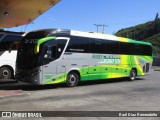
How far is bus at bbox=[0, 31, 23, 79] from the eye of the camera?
1792 cm

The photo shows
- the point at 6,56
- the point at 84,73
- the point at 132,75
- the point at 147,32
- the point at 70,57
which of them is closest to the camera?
the point at 70,57

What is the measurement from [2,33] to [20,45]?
2.41 m

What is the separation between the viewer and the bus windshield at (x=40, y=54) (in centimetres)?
1492

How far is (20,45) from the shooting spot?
16.3 meters

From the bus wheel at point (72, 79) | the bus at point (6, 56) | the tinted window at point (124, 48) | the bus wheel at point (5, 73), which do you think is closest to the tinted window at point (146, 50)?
the tinted window at point (124, 48)

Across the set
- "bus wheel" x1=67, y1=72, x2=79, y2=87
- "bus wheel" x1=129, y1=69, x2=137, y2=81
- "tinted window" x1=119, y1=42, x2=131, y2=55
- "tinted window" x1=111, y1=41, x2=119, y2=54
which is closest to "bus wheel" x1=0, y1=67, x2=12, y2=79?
"bus wheel" x1=67, y1=72, x2=79, y2=87

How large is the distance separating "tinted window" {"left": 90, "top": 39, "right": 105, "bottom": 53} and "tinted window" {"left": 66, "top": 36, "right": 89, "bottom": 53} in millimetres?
444

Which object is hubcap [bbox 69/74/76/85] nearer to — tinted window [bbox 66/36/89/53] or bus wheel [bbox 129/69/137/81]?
tinted window [bbox 66/36/89/53]

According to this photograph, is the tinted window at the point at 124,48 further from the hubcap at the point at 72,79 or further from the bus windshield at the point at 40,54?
the bus windshield at the point at 40,54

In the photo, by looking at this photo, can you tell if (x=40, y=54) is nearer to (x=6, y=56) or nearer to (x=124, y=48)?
(x=6, y=56)

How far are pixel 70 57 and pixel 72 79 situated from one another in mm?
1198

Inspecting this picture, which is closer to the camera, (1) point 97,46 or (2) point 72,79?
(2) point 72,79

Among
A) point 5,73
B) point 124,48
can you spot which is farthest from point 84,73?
point 5,73

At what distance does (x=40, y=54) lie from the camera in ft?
48.8
